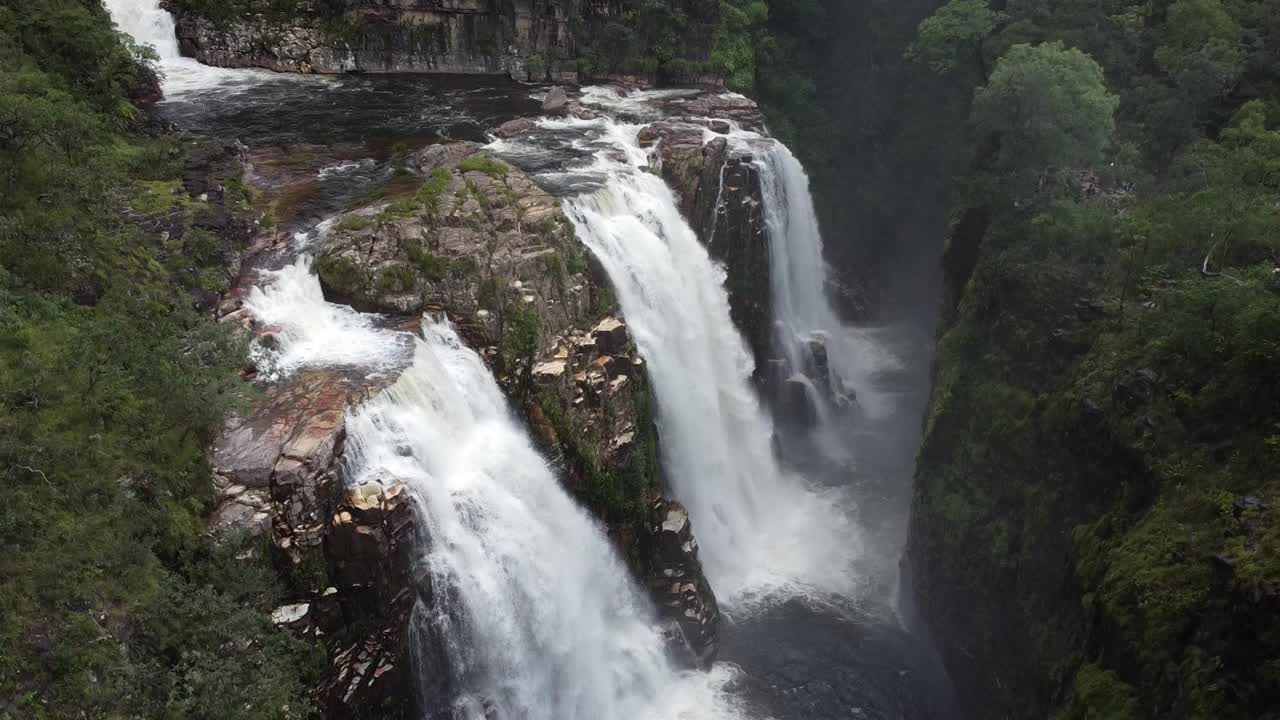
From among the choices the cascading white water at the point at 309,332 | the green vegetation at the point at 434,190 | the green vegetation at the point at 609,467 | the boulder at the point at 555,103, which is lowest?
the green vegetation at the point at 609,467

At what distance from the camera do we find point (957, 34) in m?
37.9

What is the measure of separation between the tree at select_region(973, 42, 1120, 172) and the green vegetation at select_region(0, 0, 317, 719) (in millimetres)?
23253

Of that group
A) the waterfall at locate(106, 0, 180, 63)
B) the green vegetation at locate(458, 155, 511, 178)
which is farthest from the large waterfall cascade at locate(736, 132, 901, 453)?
the waterfall at locate(106, 0, 180, 63)

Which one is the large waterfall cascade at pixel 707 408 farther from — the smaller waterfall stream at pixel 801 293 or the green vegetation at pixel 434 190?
the green vegetation at pixel 434 190

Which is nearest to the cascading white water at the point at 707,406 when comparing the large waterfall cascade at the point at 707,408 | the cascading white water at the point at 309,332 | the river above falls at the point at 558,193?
the large waterfall cascade at the point at 707,408

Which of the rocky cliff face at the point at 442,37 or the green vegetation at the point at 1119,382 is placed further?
the rocky cliff face at the point at 442,37

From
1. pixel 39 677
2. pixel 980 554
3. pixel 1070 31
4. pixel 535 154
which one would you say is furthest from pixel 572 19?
pixel 39 677

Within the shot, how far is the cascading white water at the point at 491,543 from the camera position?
56.6ft

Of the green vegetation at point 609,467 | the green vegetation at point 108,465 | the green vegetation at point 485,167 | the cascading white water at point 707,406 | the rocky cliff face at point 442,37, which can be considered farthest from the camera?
the rocky cliff face at point 442,37

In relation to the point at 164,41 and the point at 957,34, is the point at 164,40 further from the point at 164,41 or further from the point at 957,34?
the point at 957,34

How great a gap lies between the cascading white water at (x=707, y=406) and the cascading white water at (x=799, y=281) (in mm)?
3543

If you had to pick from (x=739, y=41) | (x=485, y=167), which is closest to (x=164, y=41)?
(x=485, y=167)

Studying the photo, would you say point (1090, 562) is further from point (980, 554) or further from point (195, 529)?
point (195, 529)

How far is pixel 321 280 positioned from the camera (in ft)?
69.0
